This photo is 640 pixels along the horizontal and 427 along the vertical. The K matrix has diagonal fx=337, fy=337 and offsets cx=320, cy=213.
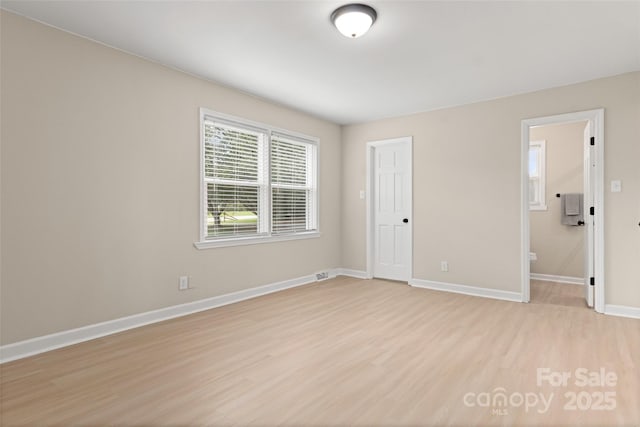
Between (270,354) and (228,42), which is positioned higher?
(228,42)

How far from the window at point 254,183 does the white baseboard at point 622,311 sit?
375 cm

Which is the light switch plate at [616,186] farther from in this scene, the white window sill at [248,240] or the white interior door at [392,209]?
the white window sill at [248,240]

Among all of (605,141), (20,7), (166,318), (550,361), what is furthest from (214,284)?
(605,141)

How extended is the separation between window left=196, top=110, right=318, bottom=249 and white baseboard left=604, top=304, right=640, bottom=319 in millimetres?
3753

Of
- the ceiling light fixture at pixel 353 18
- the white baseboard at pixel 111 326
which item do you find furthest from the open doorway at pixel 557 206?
the white baseboard at pixel 111 326

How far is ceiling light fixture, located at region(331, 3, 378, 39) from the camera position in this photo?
2410 mm

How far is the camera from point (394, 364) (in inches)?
98.2

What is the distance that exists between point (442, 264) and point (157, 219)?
3.80 meters

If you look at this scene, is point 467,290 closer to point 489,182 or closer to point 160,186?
point 489,182

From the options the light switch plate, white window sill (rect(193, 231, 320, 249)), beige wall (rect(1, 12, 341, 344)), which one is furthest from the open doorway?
beige wall (rect(1, 12, 341, 344))

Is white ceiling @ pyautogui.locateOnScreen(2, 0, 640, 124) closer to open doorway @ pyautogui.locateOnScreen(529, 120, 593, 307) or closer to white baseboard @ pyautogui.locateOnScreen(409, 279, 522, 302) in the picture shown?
open doorway @ pyautogui.locateOnScreen(529, 120, 593, 307)

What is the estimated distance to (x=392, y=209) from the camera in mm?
5504

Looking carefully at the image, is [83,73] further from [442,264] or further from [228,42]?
[442,264]

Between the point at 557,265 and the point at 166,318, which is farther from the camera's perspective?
the point at 557,265
